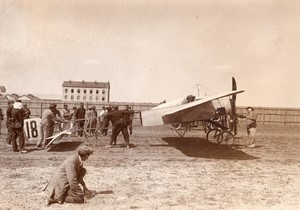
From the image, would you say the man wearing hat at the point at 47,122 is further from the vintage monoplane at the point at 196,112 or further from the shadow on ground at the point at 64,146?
the vintage monoplane at the point at 196,112

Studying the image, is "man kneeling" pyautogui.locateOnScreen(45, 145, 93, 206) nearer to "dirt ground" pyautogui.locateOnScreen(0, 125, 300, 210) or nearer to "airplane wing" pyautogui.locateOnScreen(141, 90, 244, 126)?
"dirt ground" pyautogui.locateOnScreen(0, 125, 300, 210)

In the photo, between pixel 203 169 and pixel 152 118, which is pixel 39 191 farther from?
pixel 152 118

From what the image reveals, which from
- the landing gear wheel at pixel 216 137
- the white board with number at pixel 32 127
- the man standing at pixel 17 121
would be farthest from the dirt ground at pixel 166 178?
the landing gear wheel at pixel 216 137

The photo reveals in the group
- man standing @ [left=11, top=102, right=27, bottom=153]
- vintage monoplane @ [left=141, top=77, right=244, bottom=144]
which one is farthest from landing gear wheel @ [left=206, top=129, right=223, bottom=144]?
man standing @ [left=11, top=102, right=27, bottom=153]

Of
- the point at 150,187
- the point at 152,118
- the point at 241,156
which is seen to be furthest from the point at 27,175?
the point at 241,156

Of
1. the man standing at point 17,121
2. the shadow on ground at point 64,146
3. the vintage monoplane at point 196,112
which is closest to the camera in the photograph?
the man standing at point 17,121

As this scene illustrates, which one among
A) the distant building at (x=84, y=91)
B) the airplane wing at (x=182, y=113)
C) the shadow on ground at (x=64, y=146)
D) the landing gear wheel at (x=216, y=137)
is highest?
the distant building at (x=84, y=91)
